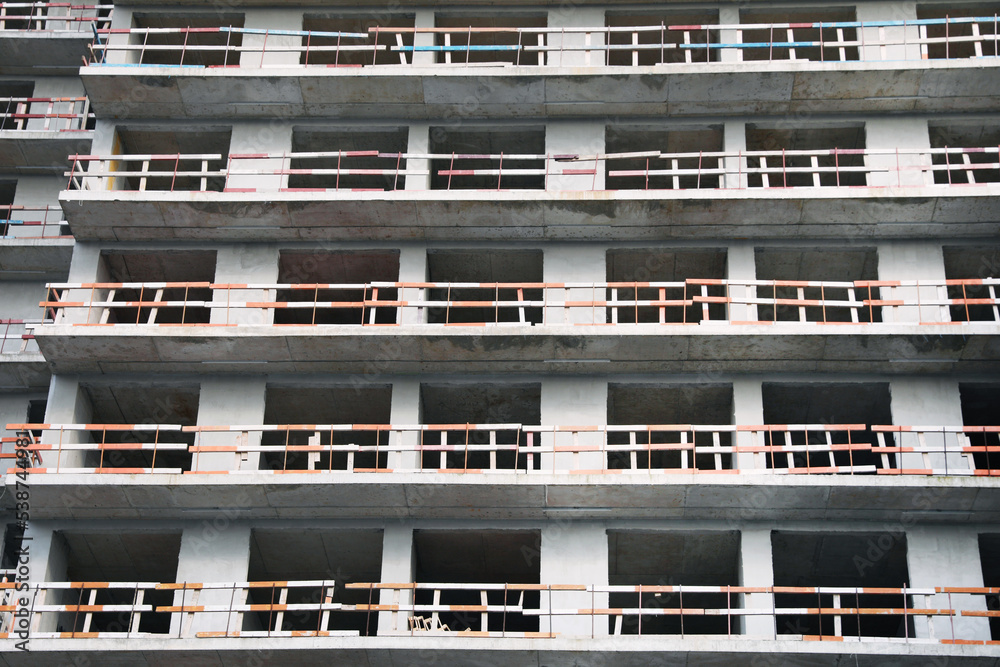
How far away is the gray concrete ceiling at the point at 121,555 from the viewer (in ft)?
90.9

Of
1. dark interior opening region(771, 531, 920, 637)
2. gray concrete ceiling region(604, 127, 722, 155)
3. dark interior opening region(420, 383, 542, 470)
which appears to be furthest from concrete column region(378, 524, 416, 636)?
gray concrete ceiling region(604, 127, 722, 155)

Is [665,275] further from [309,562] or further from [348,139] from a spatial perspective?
[309,562]

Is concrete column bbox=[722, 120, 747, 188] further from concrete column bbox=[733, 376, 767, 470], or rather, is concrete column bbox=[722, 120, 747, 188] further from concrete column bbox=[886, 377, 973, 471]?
concrete column bbox=[886, 377, 973, 471]

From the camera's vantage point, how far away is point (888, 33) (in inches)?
Answer: 1236

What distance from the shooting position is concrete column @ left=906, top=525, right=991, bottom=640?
25672mm

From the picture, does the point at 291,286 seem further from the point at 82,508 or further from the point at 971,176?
the point at 971,176

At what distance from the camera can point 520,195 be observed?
95.3ft

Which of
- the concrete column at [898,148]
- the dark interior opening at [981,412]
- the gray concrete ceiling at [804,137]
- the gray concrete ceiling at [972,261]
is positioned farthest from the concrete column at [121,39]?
the dark interior opening at [981,412]

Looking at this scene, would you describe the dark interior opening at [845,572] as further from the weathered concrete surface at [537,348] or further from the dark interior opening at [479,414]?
the dark interior opening at [479,414]

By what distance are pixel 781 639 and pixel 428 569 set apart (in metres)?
8.11

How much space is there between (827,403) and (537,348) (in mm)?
6437

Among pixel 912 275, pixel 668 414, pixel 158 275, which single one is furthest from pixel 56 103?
Answer: pixel 912 275

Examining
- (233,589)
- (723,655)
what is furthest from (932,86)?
(233,589)

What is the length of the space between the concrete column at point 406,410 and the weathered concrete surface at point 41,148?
11.2m
